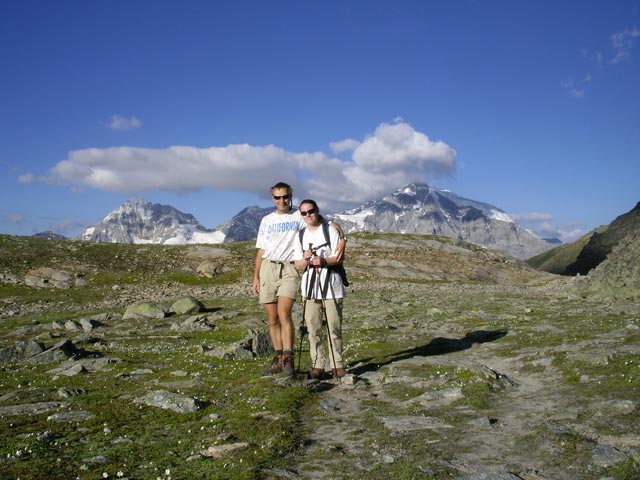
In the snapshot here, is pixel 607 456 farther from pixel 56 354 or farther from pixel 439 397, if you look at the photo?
pixel 56 354

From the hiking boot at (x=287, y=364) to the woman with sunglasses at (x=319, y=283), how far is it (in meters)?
0.60

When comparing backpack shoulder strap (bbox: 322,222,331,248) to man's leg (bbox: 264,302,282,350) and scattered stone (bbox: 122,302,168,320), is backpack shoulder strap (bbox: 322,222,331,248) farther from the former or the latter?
scattered stone (bbox: 122,302,168,320)

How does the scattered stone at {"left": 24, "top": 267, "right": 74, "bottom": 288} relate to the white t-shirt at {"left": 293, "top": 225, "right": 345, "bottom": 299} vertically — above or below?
below

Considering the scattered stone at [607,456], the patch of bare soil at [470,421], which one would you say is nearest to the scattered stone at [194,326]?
the patch of bare soil at [470,421]

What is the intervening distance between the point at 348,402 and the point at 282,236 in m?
4.94

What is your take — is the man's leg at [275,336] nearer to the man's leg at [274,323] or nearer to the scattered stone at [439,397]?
the man's leg at [274,323]

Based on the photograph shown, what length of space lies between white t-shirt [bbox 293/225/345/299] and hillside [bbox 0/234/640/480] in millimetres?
2403

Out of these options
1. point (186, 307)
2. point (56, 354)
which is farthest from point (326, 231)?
point (186, 307)

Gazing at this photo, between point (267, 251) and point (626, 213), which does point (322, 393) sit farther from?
point (626, 213)

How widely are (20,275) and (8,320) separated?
1957 centimetres

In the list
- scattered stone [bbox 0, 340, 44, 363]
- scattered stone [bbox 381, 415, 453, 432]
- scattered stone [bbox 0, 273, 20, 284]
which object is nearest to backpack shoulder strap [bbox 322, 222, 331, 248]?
scattered stone [bbox 381, 415, 453, 432]

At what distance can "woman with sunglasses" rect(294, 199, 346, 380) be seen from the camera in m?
13.3

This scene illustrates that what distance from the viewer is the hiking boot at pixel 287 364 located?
44.2 ft

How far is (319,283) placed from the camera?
43.6 feet
